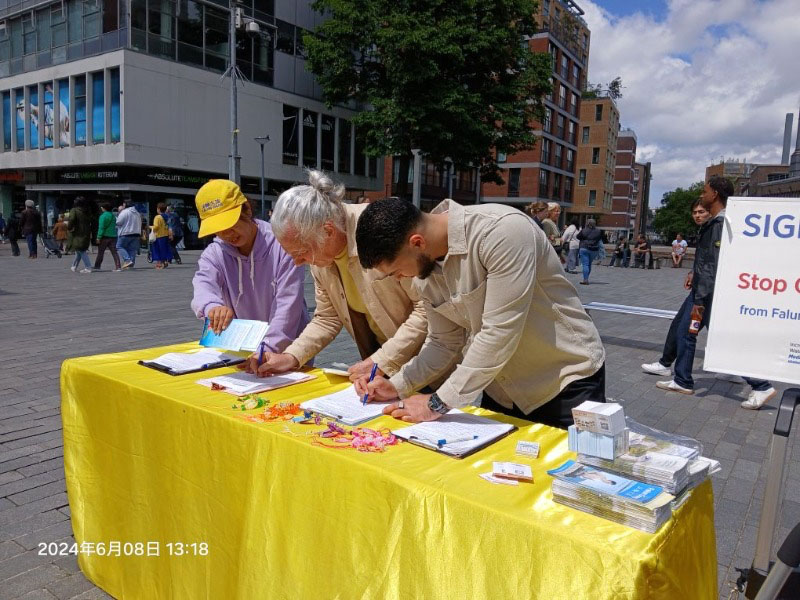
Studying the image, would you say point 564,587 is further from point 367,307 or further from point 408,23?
point 408,23

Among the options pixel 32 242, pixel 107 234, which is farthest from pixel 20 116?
pixel 107 234

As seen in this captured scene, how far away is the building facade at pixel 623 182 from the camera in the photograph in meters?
77.4

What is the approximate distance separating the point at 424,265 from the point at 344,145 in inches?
1266

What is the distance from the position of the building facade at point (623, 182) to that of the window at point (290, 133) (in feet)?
185

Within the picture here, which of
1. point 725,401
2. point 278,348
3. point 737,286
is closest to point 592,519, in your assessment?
point 737,286

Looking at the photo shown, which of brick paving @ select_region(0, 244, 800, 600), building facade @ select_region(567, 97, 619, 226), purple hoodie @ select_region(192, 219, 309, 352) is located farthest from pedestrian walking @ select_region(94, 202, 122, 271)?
building facade @ select_region(567, 97, 619, 226)

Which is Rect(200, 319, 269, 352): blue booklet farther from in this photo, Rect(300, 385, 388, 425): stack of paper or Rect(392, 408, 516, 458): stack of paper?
Rect(392, 408, 516, 458): stack of paper

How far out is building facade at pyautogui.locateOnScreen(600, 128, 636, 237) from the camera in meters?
77.4

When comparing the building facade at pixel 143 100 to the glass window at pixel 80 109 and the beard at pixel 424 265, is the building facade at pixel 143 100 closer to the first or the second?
the glass window at pixel 80 109

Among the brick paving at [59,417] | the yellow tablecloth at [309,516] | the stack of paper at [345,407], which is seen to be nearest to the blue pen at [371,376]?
the stack of paper at [345,407]

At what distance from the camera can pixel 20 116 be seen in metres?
27.1

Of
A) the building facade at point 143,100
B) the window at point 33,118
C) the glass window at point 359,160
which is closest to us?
the building facade at point 143,100

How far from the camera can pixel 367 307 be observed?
8.39ft

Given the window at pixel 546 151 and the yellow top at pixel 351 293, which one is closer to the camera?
the yellow top at pixel 351 293
